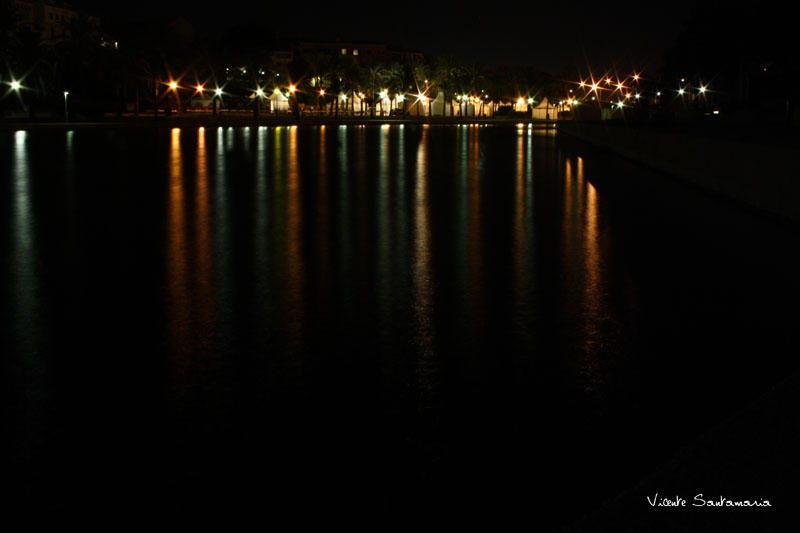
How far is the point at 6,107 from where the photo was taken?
3066 inches

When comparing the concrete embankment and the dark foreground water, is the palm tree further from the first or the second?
the dark foreground water

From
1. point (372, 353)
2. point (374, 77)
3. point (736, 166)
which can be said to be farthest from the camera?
point (374, 77)

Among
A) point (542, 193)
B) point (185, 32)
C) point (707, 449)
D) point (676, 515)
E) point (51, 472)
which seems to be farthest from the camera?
point (185, 32)

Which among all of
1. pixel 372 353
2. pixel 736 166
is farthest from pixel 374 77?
pixel 372 353

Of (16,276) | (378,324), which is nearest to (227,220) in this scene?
(16,276)

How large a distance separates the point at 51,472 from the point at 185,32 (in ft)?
467

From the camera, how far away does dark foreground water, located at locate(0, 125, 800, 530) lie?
4797mm

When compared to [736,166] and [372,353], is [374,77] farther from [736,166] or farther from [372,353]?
[372,353]

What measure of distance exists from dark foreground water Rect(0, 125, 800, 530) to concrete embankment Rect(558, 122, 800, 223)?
2.76 feet

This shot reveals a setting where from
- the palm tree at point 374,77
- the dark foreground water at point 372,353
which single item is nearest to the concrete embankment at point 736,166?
the dark foreground water at point 372,353

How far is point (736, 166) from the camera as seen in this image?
18.7m

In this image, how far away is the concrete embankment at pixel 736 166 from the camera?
51.3 ft

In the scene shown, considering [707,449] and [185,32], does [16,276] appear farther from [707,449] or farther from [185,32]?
[185,32]

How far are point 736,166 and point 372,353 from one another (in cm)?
1374
